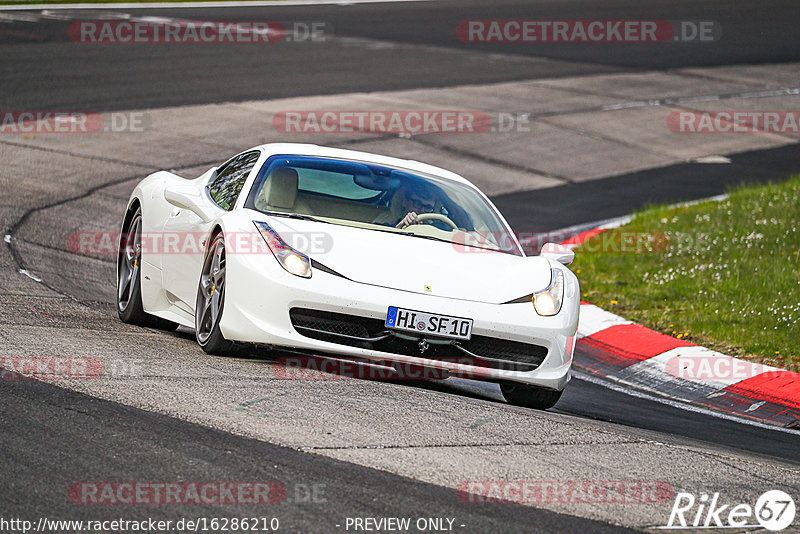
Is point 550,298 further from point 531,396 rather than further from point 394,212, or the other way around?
point 394,212

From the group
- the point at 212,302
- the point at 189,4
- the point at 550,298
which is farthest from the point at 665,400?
the point at 189,4

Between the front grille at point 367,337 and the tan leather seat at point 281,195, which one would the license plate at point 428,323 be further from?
the tan leather seat at point 281,195

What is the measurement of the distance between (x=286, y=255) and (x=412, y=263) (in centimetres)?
69

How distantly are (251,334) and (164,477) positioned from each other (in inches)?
79.4

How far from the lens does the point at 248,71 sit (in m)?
21.0

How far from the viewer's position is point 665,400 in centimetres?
781

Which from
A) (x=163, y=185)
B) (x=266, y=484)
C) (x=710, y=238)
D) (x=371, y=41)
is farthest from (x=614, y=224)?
(x=371, y=41)

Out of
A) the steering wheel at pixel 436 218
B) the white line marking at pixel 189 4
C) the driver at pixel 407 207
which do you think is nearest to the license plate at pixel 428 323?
the driver at pixel 407 207

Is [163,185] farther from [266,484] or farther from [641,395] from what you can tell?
[266,484]

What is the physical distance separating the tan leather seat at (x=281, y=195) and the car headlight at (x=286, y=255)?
0.54m

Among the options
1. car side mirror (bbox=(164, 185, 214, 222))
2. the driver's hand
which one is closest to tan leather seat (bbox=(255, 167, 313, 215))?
car side mirror (bbox=(164, 185, 214, 222))

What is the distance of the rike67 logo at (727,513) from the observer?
4.56 m

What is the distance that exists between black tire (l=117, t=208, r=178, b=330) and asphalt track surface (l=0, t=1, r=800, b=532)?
2.24ft

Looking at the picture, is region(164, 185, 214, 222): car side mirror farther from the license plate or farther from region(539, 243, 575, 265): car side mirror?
region(539, 243, 575, 265): car side mirror
